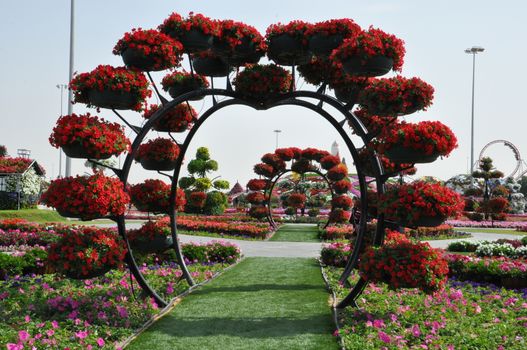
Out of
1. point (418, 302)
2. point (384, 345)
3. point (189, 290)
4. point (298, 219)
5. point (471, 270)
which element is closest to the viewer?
point (384, 345)

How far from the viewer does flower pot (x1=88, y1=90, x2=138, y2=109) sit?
6.46 metres

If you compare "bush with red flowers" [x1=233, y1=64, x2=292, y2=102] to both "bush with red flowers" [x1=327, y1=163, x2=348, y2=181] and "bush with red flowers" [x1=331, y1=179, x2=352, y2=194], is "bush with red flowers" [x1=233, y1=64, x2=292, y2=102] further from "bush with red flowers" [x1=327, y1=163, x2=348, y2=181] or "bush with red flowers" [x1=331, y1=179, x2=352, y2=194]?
"bush with red flowers" [x1=331, y1=179, x2=352, y2=194]

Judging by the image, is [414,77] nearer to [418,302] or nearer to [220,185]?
[418,302]

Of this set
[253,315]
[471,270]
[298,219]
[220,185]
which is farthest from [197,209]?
[253,315]

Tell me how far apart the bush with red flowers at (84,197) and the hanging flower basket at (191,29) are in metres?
2.25

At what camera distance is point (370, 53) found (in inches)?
253

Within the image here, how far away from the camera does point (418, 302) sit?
7.64 metres

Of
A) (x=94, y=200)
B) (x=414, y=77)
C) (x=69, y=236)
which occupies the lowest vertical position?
(x=69, y=236)

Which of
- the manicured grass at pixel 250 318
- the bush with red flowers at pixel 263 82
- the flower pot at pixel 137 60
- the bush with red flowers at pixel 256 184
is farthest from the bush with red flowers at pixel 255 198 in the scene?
the flower pot at pixel 137 60

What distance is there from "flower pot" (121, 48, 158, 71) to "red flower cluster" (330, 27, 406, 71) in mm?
2402

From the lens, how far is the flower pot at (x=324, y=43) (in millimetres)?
7039

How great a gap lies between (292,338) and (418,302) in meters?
2.67

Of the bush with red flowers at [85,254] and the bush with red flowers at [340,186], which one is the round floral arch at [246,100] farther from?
the bush with red flowers at [340,186]

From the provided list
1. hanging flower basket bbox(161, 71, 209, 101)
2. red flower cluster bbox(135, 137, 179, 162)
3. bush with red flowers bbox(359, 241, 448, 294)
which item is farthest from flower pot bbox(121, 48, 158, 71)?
bush with red flowers bbox(359, 241, 448, 294)
